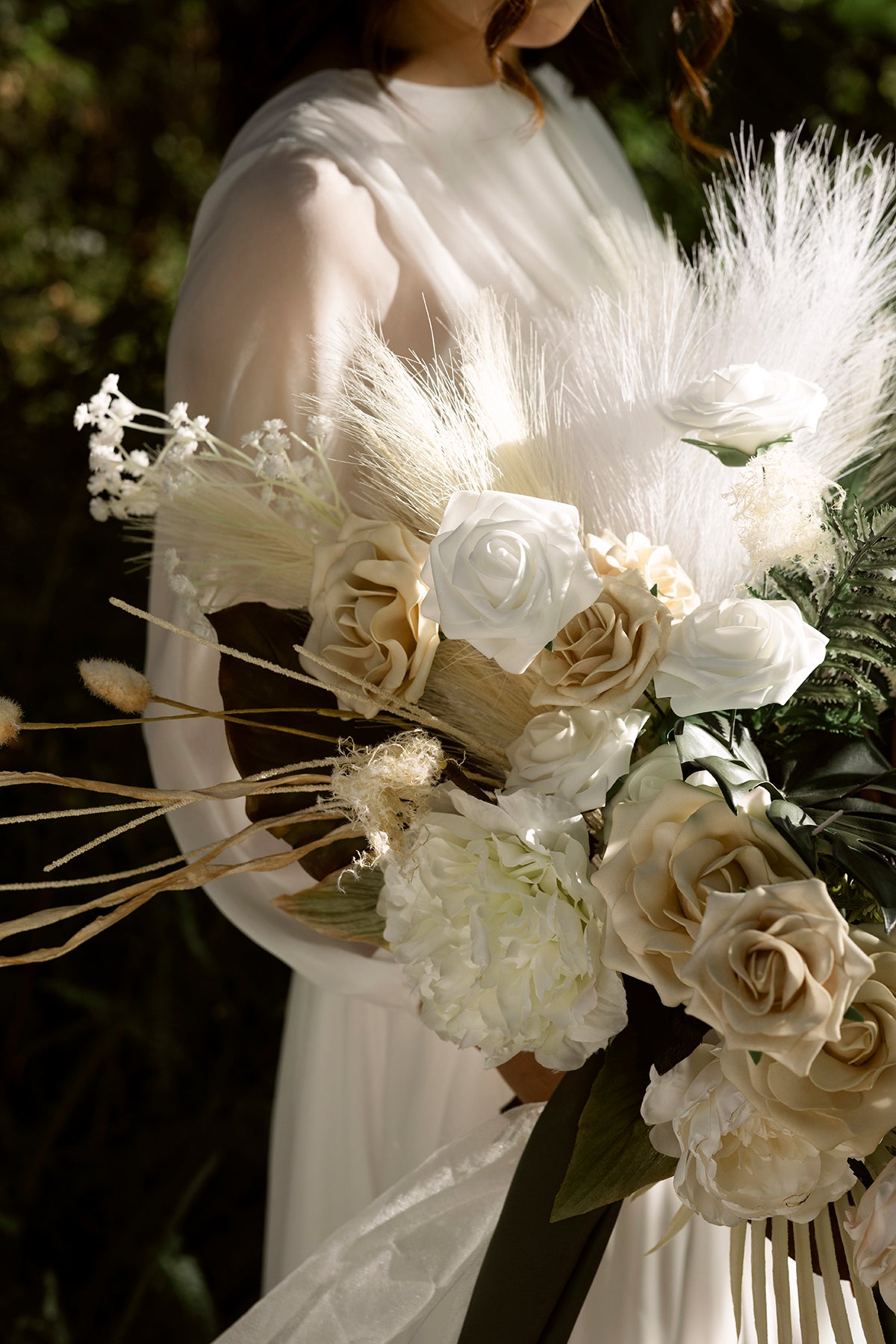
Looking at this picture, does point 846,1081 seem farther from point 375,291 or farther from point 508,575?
point 375,291

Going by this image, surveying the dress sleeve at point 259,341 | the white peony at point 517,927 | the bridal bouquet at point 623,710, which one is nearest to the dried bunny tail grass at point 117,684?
the bridal bouquet at point 623,710

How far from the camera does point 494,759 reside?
1.59ft

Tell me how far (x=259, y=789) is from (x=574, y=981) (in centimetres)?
14

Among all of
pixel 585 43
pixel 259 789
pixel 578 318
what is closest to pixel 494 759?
pixel 259 789

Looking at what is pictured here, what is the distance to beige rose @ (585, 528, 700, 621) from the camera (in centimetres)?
44

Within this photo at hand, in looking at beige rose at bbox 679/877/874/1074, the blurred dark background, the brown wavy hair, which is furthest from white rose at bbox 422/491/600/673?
the blurred dark background

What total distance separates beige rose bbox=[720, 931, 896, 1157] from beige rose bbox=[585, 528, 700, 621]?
0.50 feet

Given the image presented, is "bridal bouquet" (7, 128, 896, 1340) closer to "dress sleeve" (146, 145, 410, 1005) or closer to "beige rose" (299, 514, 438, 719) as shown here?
"beige rose" (299, 514, 438, 719)

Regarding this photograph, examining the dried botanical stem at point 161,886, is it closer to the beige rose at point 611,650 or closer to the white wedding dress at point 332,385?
the beige rose at point 611,650

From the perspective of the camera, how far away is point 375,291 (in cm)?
69

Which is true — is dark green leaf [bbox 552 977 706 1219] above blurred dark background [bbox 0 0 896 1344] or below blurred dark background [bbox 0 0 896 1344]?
above

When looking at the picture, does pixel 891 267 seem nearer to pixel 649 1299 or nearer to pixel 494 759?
pixel 494 759

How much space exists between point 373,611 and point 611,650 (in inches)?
→ 3.9

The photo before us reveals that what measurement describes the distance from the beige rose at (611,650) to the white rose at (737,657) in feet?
0.03
